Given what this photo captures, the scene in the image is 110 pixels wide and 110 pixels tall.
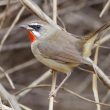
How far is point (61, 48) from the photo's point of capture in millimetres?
3475

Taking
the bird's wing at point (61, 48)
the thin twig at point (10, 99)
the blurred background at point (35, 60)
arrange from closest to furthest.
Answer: the thin twig at point (10, 99) → the bird's wing at point (61, 48) → the blurred background at point (35, 60)

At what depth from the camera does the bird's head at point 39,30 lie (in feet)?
11.4

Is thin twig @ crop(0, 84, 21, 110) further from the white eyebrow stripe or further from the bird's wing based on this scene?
the white eyebrow stripe

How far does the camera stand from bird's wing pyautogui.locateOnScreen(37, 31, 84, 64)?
3421mm

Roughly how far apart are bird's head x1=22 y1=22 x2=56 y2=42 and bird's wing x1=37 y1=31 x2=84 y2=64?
0.07 meters

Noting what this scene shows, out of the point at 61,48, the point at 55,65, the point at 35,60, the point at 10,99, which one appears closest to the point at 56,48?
the point at 61,48

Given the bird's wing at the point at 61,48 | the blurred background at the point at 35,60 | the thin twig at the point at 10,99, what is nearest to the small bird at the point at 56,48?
the bird's wing at the point at 61,48

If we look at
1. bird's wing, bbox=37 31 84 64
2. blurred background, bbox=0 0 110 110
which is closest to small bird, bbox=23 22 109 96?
bird's wing, bbox=37 31 84 64

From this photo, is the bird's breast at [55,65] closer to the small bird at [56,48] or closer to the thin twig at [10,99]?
the small bird at [56,48]

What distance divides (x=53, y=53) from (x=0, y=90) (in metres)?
0.68

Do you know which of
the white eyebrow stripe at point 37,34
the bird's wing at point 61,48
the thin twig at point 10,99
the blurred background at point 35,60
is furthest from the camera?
the blurred background at point 35,60

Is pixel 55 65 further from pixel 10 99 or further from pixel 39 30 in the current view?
pixel 10 99

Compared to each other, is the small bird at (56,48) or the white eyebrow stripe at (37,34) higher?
the white eyebrow stripe at (37,34)

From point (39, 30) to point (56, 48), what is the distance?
0.23 meters
